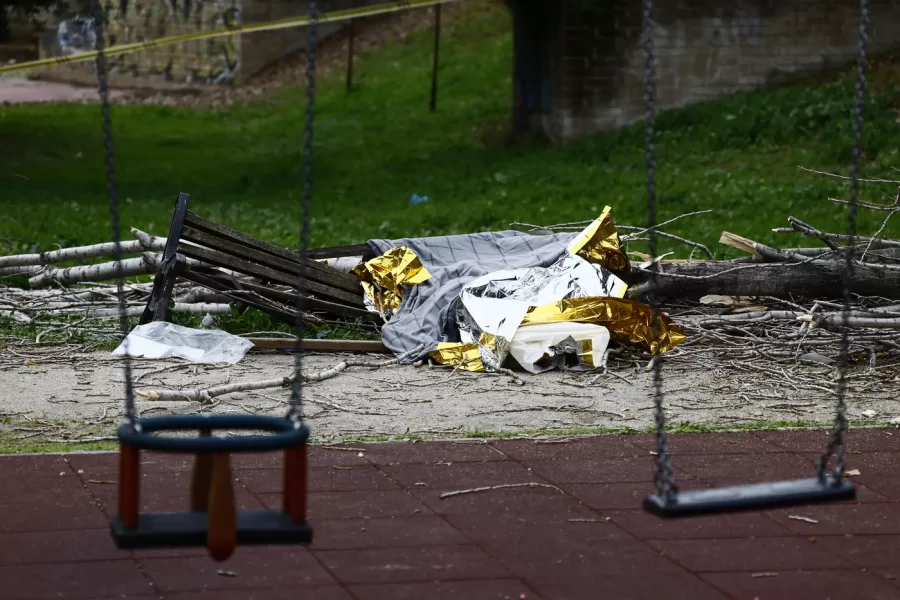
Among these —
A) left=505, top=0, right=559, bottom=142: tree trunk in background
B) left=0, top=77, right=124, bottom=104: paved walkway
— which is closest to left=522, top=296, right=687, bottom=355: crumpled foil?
left=505, top=0, right=559, bottom=142: tree trunk in background

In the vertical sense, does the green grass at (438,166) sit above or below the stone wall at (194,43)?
below

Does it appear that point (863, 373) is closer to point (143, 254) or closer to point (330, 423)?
point (330, 423)

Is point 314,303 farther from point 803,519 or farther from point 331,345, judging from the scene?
point 803,519

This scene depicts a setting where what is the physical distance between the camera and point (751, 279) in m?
8.89

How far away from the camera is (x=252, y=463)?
5.56m

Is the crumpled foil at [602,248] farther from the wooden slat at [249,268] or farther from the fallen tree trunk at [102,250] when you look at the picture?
the fallen tree trunk at [102,250]

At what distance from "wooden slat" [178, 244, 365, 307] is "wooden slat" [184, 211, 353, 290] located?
6.6 inches

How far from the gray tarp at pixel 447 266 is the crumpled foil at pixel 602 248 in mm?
188

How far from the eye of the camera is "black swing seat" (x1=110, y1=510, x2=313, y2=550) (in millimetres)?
3381

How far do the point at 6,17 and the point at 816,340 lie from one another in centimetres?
1678

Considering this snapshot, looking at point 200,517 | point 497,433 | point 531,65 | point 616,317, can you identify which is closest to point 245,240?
point 616,317

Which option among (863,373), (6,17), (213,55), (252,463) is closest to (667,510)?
(252,463)

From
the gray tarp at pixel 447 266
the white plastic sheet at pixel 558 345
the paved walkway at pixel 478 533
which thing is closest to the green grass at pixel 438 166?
the gray tarp at pixel 447 266

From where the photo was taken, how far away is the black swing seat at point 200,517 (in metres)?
3.37
